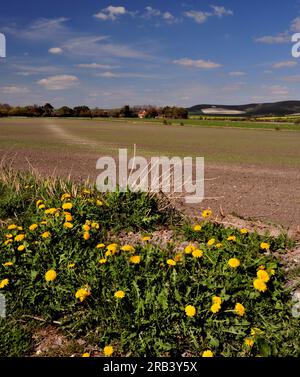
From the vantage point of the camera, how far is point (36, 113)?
89.6 metres

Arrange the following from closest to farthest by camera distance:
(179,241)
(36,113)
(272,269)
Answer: (272,269), (179,241), (36,113)

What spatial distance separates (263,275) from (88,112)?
91375 mm

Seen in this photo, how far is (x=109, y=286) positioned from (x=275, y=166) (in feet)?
44.1

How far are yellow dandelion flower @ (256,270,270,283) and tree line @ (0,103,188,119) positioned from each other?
9020 cm

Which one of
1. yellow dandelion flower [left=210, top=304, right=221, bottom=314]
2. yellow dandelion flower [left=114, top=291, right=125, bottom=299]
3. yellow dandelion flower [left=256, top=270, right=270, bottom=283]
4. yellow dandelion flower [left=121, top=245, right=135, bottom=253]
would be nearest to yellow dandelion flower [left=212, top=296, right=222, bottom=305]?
yellow dandelion flower [left=210, top=304, right=221, bottom=314]

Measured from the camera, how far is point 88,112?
90.4 metres

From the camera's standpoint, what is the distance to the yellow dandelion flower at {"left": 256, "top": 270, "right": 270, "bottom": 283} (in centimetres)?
293

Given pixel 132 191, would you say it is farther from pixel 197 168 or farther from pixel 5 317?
pixel 197 168

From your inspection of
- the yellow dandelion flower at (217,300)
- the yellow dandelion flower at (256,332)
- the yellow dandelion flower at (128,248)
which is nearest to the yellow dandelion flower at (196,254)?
the yellow dandelion flower at (217,300)

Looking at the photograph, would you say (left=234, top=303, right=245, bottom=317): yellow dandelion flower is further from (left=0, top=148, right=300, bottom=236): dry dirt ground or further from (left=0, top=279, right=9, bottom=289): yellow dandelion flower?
(left=0, top=279, right=9, bottom=289): yellow dandelion flower

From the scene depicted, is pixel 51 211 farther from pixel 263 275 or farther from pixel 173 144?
pixel 173 144
